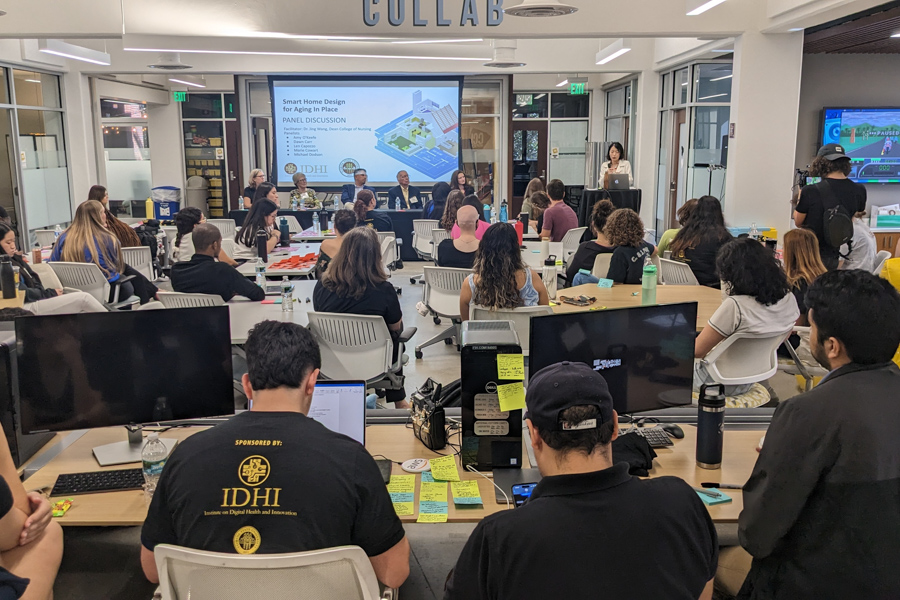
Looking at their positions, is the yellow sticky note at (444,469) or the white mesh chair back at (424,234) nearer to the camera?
the yellow sticky note at (444,469)

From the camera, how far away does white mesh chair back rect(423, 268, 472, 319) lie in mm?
5723

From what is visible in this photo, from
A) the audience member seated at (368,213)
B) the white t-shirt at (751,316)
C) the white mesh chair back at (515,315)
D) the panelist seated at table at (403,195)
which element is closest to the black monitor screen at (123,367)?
the white mesh chair back at (515,315)

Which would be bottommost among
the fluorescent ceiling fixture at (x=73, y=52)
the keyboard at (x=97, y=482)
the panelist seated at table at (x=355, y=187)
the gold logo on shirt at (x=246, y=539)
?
the keyboard at (x=97, y=482)

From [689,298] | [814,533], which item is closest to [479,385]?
[814,533]

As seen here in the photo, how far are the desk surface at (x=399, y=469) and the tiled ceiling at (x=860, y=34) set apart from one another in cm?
538

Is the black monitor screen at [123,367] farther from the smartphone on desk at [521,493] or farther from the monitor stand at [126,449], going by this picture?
the smartphone on desk at [521,493]

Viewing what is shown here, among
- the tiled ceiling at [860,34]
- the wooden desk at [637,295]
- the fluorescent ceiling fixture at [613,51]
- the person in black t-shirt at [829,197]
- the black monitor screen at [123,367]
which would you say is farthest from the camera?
the fluorescent ceiling fixture at [613,51]

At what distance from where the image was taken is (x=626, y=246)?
5.25 m

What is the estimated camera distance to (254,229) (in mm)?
7008

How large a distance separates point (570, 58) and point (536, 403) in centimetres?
1164

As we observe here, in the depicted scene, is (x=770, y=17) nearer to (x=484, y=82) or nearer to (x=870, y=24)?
(x=870, y=24)

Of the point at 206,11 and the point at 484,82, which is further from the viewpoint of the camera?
the point at 484,82

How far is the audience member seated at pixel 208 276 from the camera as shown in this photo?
469cm

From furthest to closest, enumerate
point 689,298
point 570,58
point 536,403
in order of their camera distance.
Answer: point 570,58 → point 689,298 → point 536,403
